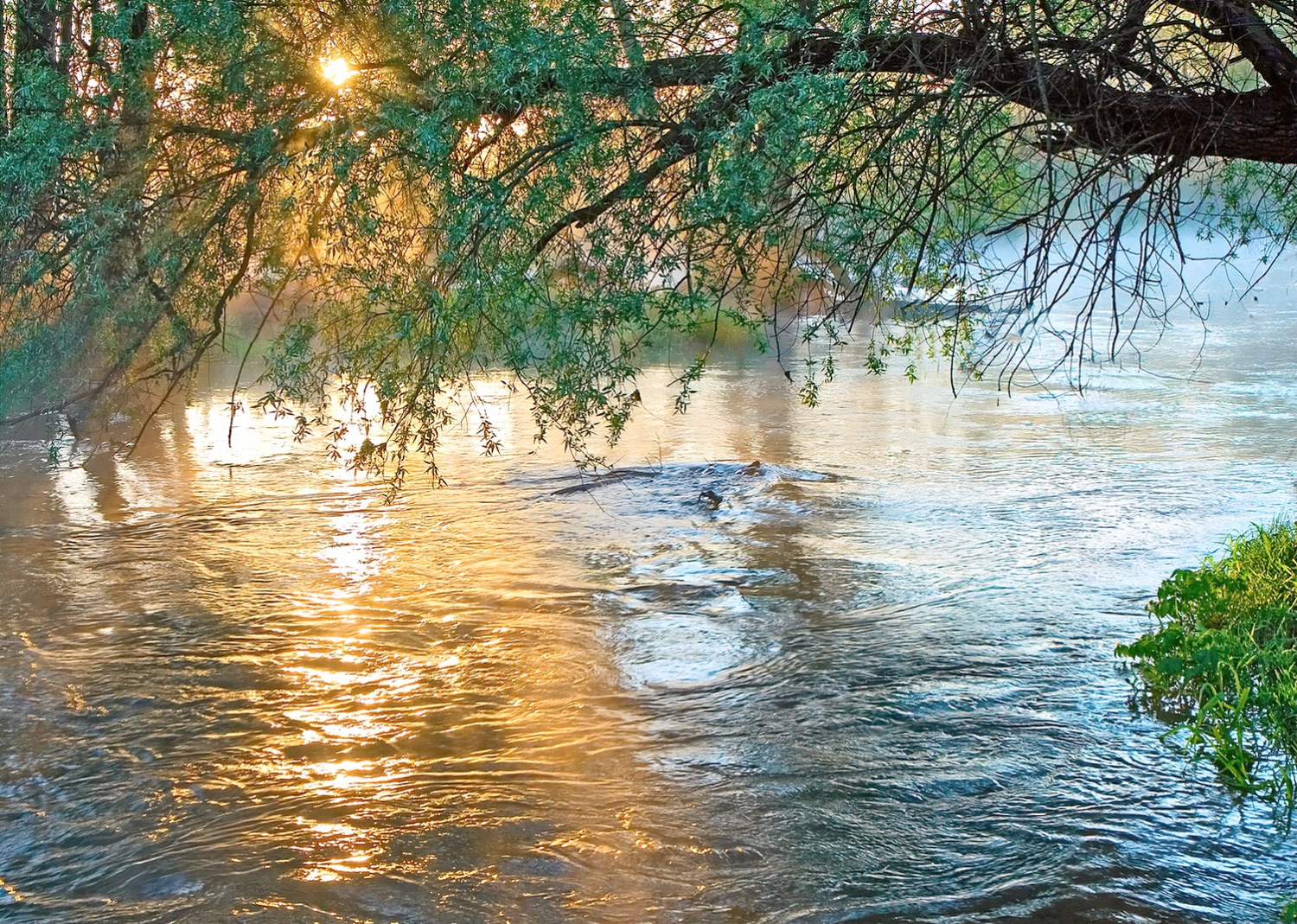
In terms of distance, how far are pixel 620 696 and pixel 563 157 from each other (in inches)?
115

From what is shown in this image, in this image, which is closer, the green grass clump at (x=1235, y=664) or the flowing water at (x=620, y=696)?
the flowing water at (x=620, y=696)

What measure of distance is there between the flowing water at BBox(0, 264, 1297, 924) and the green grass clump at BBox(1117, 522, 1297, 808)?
192 millimetres

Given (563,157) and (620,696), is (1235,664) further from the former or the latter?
(563,157)

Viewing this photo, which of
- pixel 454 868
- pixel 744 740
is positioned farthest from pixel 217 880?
pixel 744 740

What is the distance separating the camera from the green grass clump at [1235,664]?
19.8ft

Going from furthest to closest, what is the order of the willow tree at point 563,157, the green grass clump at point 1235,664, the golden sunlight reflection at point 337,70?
1. the golden sunlight reflection at point 337,70
2. the green grass clump at point 1235,664
3. the willow tree at point 563,157

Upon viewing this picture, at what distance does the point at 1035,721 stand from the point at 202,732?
13.8 ft

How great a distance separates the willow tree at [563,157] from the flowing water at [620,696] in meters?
1.68

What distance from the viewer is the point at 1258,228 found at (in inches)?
296

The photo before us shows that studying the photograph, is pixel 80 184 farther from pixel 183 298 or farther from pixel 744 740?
pixel 744 740

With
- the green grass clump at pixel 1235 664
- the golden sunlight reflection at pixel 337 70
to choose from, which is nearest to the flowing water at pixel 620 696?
→ the green grass clump at pixel 1235 664

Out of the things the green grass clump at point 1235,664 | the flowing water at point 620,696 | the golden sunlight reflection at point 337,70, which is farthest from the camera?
the golden sunlight reflection at point 337,70

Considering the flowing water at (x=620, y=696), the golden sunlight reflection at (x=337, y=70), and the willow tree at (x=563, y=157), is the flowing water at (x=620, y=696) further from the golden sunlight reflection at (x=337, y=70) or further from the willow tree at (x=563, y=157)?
the golden sunlight reflection at (x=337, y=70)

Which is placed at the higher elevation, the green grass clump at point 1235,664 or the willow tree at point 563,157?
the willow tree at point 563,157
